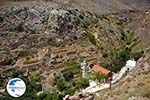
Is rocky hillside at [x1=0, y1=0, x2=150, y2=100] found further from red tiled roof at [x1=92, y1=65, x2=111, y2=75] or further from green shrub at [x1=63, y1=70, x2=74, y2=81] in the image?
red tiled roof at [x1=92, y1=65, x2=111, y2=75]

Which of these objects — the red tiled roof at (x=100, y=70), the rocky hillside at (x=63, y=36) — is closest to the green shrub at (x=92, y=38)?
the rocky hillside at (x=63, y=36)

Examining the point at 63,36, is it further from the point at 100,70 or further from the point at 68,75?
the point at 100,70

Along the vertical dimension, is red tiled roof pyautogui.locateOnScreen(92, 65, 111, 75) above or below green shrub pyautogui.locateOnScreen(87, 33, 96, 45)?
above

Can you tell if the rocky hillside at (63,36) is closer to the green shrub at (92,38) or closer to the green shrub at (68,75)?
the green shrub at (92,38)

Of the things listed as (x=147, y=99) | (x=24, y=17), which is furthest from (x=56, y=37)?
(x=147, y=99)

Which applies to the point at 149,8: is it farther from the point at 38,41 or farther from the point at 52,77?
the point at 52,77

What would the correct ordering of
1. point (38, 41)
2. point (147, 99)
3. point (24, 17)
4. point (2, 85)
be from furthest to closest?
1. point (24, 17)
2. point (38, 41)
3. point (2, 85)
4. point (147, 99)

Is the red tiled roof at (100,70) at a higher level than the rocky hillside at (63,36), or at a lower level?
higher

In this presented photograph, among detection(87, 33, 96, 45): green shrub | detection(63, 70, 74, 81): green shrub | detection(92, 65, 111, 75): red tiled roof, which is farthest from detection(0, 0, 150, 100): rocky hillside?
detection(92, 65, 111, 75): red tiled roof

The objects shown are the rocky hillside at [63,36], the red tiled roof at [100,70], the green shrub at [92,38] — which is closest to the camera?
the red tiled roof at [100,70]

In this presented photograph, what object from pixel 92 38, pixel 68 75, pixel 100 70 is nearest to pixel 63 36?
pixel 92 38

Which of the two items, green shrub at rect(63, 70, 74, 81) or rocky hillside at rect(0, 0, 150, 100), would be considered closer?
green shrub at rect(63, 70, 74, 81)
